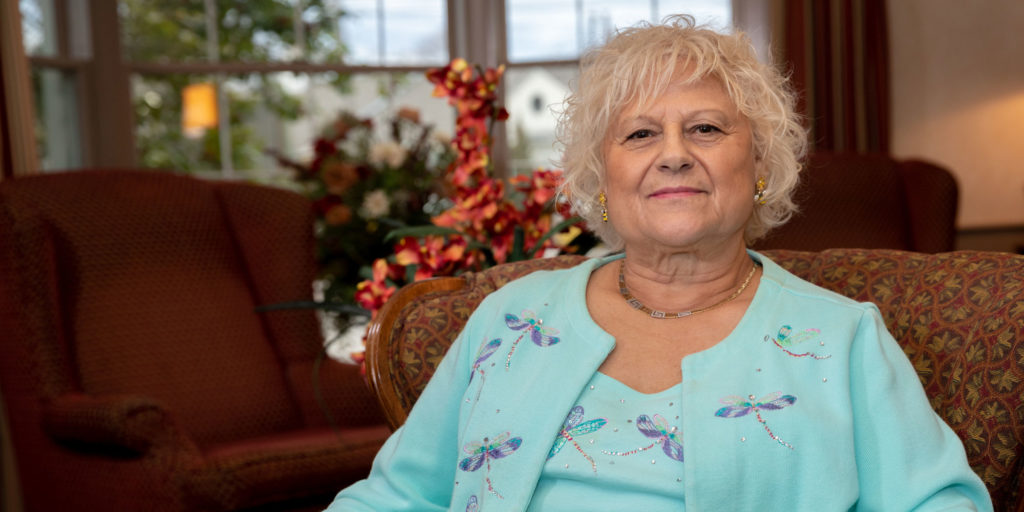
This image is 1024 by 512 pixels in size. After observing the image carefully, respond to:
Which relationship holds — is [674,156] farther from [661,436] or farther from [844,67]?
[844,67]

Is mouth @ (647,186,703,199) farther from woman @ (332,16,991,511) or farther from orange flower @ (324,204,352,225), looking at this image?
orange flower @ (324,204,352,225)

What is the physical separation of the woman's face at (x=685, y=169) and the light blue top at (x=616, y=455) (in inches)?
9.1

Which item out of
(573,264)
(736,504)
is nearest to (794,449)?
(736,504)

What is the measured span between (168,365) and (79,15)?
1.87m

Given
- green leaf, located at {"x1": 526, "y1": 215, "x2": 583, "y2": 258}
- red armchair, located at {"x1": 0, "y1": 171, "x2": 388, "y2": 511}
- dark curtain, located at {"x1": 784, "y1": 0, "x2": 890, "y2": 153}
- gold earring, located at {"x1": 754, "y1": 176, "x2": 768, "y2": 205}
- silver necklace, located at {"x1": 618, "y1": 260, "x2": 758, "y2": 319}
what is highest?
dark curtain, located at {"x1": 784, "y1": 0, "x2": 890, "y2": 153}

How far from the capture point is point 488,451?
4.63ft

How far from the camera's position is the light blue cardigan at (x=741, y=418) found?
4.13 ft

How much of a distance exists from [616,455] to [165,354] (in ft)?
6.43

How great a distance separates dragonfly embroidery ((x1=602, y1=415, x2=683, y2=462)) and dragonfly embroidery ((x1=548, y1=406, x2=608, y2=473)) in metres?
0.05

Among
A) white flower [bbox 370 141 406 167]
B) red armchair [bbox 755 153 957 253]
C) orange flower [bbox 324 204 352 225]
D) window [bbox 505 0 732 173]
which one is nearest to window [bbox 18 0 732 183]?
window [bbox 505 0 732 173]

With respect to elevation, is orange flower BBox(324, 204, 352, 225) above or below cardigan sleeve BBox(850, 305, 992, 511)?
above

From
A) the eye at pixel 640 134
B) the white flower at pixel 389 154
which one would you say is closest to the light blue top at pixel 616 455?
the eye at pixel 640 134

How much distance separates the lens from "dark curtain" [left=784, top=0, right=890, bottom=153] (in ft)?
15.0

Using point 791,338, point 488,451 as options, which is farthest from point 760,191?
point 488,451
